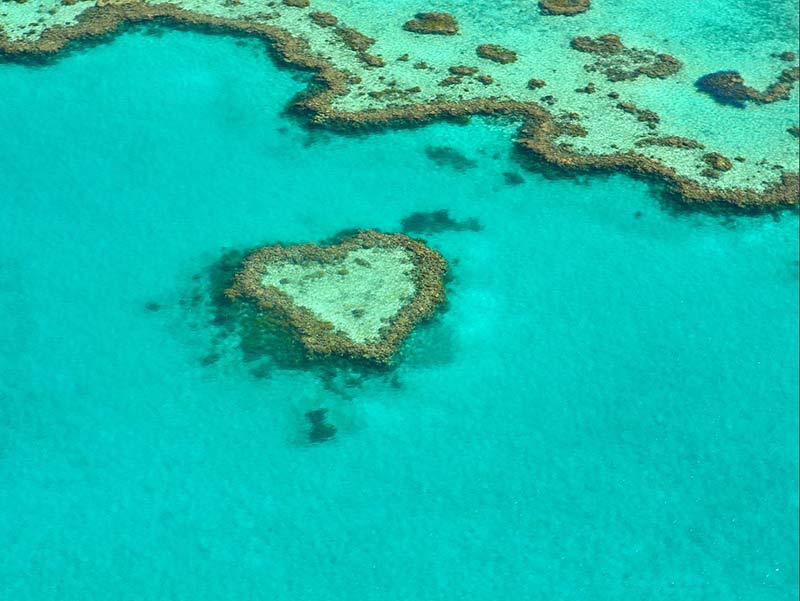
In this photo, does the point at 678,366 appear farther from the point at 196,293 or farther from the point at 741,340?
the point at 196,293

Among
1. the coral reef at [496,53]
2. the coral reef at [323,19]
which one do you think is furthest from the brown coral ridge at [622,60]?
the coral reef at [323,19]

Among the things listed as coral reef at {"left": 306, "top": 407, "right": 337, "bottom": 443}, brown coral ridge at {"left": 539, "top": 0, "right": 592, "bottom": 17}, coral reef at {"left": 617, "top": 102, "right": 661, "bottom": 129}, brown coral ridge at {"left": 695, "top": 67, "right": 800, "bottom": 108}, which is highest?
brown coral ridge at {"left": 539, "top": 0, "right": 592, "bottom": 17}

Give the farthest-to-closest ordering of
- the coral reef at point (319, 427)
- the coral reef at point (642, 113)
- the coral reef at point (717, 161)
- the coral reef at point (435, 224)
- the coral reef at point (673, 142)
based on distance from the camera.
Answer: the coral reef at point (642, 113) < the coral reef at point (673, 142) < the coral reef at point (717, 161) < the coral reef at point (435, 224) < the coral reef at point (319, 427)

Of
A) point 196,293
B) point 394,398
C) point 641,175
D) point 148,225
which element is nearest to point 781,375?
point 641,175

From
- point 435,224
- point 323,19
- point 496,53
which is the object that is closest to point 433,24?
point 496,53

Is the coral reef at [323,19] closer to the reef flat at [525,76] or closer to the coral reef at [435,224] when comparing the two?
the reef flat at [525,76]

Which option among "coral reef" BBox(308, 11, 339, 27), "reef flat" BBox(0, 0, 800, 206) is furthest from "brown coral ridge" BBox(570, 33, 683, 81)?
"coral reef" BBox(308, 11, 339, 27)

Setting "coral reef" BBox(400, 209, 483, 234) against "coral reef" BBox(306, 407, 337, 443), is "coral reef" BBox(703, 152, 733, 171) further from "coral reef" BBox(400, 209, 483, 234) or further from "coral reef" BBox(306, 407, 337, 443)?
"coral reef" BBox(306, 407, 337, 443)

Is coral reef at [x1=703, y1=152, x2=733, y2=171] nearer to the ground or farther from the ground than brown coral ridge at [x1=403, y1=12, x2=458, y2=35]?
nearer to the ground
